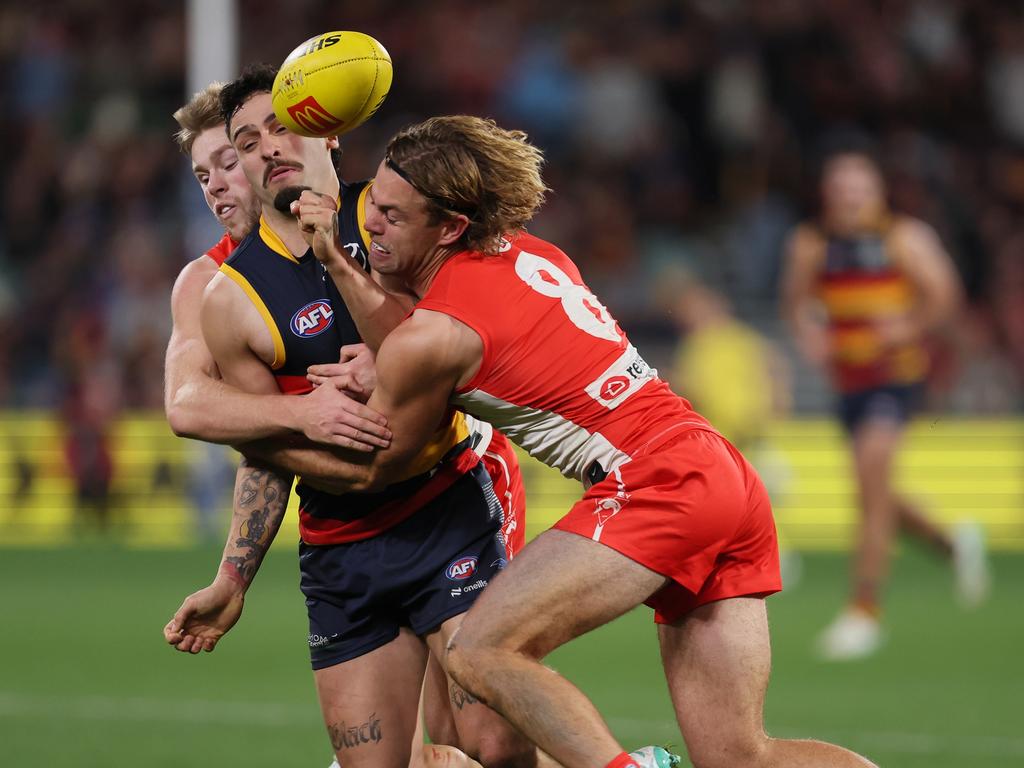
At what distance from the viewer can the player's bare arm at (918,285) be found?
1055cm

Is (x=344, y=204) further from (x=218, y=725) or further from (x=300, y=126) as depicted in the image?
(x=218, y=725)

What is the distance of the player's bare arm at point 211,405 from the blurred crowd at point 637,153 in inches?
451

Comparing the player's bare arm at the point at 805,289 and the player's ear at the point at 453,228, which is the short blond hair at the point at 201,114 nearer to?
the player's ear at the point at 453,228

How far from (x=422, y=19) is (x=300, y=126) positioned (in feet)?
51.8

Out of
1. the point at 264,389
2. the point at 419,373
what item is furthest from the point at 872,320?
the point at 419,373

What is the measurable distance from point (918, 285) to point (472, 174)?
6.39 meters

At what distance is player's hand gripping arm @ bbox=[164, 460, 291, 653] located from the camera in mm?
5406

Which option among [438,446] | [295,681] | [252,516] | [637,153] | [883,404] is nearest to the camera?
[438,446]

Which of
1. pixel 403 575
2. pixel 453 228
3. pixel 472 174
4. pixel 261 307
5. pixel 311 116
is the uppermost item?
pixel 311 116

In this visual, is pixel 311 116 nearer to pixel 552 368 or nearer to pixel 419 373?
pixel 419 373

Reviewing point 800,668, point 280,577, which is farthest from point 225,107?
point 280,577

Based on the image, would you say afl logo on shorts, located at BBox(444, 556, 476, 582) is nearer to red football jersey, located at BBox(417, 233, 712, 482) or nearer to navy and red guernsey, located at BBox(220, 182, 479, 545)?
navy and red guernsey, located at BBox(220, 182, 479, 545)

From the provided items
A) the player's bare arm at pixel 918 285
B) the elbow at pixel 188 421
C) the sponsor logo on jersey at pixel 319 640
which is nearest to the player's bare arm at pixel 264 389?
the elbow at pixel 188 421

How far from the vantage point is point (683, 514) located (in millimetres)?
4660
